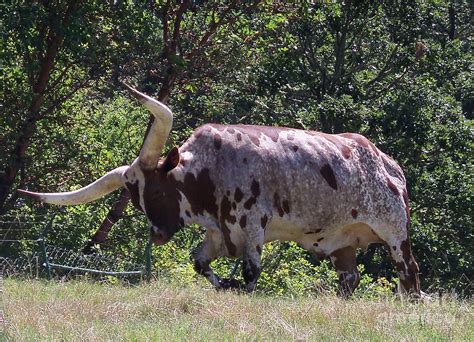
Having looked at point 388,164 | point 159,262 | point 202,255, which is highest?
point 388,164

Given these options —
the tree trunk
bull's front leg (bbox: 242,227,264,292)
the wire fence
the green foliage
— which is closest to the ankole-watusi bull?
bull's front leg (bbox: 242,227,264,292)

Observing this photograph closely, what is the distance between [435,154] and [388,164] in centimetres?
969

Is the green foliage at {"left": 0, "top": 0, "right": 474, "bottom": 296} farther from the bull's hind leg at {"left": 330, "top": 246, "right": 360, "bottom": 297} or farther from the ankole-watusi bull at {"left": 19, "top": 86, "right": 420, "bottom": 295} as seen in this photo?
the ankole-watusi bull at {"left": 19, "top": 86, "right": 420, "bottom": 295}

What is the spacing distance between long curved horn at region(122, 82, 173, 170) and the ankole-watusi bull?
0.01 meters

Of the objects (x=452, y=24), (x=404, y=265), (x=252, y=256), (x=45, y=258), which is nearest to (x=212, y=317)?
(x=252, y=256)

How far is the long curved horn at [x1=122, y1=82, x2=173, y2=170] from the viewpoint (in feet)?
44.6

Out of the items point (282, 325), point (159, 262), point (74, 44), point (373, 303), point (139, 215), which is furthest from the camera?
point (139, 215)

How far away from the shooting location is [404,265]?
1494cm

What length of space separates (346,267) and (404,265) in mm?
801

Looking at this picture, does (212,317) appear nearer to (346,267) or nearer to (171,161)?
(171,161)

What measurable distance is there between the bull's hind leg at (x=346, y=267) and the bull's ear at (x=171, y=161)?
2.53 m

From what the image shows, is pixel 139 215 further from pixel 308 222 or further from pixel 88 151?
pixel 308 222

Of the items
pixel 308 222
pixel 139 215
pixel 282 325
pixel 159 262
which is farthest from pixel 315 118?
pixel 282 325

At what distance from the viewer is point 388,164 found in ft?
49.8
